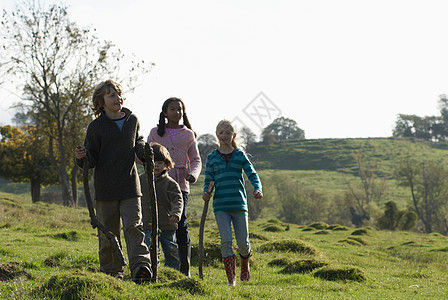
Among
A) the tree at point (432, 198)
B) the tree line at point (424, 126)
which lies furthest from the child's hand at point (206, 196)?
the tree line at point (424, 126)

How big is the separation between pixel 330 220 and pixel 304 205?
418 centimetres

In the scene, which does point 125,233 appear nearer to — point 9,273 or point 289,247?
point 9,273

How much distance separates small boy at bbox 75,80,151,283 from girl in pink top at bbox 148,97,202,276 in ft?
4.75

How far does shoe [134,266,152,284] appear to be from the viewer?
16.2 feet

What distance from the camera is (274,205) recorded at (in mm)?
68750

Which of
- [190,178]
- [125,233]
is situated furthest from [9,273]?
[190,178]

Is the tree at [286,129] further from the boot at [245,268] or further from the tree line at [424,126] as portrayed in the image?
the boot at [245,268]

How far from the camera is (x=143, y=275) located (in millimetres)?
4984

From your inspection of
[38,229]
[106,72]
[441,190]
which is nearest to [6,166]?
[106,72]

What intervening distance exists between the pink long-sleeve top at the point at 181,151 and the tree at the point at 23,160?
118ft

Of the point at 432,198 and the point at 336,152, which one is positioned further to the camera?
the point at 336,152

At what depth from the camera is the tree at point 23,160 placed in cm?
4128

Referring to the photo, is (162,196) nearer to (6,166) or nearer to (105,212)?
(105,212)

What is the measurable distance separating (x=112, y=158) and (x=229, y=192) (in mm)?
1837
